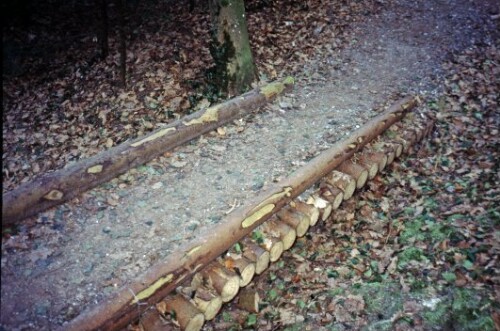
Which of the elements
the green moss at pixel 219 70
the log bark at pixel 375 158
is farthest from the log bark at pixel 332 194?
the green moss at pixel 219 70

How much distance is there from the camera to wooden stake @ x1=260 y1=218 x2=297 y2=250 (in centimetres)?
460

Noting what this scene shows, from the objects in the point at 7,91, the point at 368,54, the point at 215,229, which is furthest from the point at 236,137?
the point at 7,91

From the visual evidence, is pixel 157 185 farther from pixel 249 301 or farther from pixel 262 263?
pixel 249 301

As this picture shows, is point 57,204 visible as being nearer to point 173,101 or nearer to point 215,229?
point 215,229

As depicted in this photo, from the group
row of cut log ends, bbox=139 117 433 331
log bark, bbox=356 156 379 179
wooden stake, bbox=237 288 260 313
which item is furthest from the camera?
log bark, bbox=356 156 379 179

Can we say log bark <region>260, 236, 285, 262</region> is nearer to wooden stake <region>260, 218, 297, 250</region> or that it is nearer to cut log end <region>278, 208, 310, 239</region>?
wooden stake <region>260, 218, 297, 250</region>

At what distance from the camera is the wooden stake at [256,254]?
4324 millimetres

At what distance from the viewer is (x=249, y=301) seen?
4.33m

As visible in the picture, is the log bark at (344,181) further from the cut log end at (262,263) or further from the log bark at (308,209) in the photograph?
the cut log end at (262,263)

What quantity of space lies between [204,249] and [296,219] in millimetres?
1299

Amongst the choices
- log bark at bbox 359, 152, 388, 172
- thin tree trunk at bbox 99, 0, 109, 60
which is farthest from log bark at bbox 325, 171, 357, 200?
thin tree trunk at bbox 99, 0, 109, 60

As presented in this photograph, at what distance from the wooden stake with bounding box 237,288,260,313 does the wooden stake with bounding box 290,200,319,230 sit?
1162 millimetres

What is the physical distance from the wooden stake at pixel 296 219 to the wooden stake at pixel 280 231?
2.5 inches

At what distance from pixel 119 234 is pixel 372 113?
4.35m
